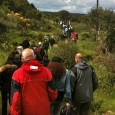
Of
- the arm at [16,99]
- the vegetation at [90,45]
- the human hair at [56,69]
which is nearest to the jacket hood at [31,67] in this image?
the arm at [16,99]

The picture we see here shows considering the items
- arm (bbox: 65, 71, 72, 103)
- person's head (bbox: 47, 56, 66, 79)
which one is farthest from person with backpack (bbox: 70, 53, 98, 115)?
person's head (bbox: 47, 56, 66, 79)

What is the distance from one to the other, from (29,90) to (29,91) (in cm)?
1

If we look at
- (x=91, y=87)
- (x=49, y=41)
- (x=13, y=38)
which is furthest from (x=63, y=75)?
(x=13, y=38)

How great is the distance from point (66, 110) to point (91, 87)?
104cm

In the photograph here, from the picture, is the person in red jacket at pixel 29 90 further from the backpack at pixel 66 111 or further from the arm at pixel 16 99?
the backpack at pixel 66 111

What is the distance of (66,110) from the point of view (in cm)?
804

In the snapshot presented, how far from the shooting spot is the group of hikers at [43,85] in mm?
6336

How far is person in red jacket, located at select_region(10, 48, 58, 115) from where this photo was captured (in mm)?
6309

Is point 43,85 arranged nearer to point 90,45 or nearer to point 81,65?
point 81,65

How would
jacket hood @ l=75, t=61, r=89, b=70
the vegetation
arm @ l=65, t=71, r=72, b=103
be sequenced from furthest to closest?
the vegetation → jacket hood @ l=75, t=61, r=89, b=70 → arm @ l=65, t=71, r=72, b=103

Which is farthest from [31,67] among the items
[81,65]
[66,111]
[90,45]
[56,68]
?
[90,45]

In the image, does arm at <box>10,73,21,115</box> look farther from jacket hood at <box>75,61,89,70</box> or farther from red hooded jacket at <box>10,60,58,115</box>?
jacket hood at <box>75,61,89,70</box>

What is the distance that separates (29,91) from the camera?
632cm

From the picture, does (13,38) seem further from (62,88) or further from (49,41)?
(62,88)
